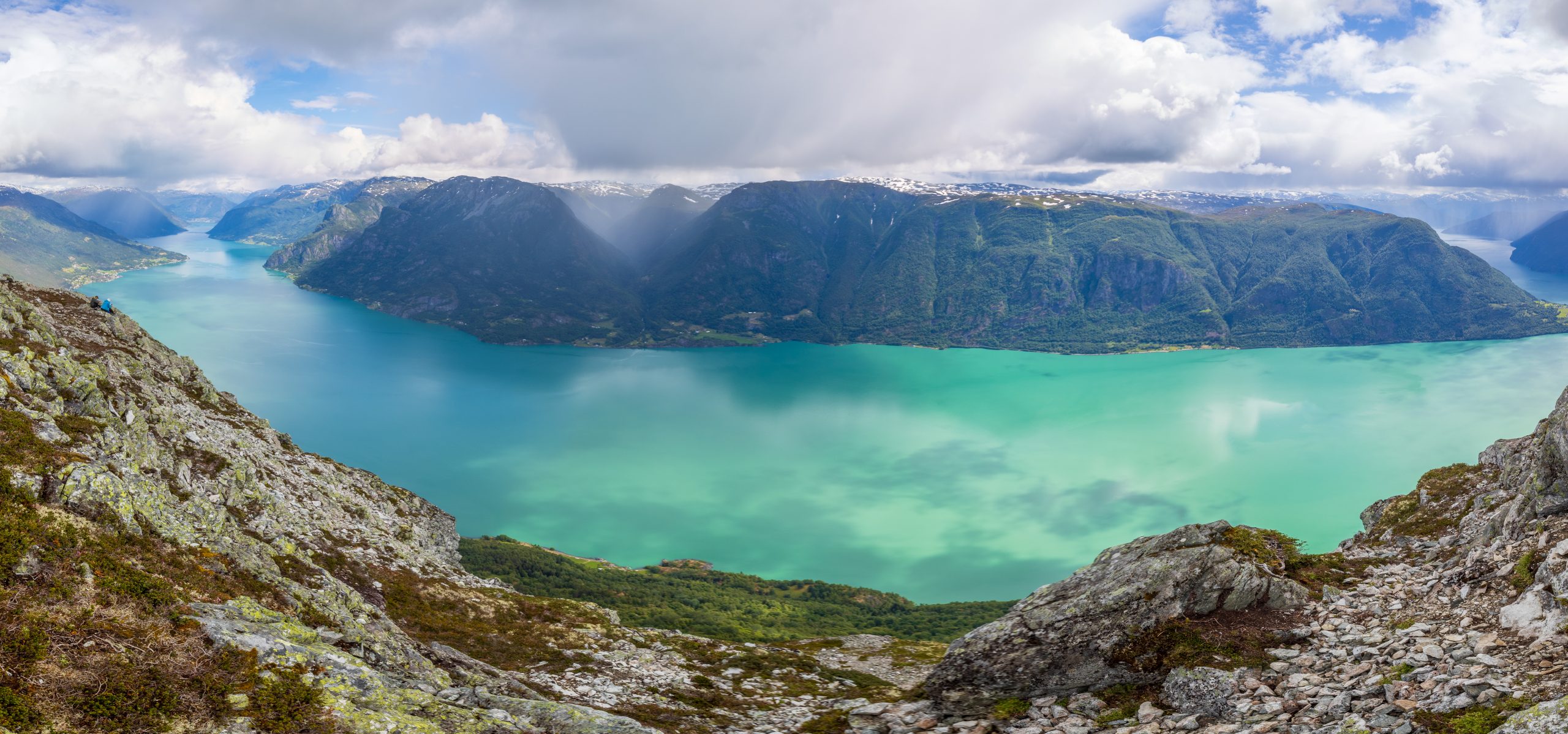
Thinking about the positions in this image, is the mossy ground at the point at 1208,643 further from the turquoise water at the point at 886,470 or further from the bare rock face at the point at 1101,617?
the turquoise water at the point at 886,470

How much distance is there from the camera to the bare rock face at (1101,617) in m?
16.8

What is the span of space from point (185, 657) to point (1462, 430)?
233m

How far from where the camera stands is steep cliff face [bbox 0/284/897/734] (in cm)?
1150

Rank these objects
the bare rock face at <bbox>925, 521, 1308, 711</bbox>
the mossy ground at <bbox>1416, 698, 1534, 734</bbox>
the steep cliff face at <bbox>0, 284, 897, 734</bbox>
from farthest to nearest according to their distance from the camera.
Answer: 1. the bare rock face at <bbox>925, 521, 1308, 711</bbox>
2. the steep cliff face at <bbox>0, 284, 897, 734</bbox>
3. the mossy ground at <bbox>1416, 698, 1534, 734</bbox>

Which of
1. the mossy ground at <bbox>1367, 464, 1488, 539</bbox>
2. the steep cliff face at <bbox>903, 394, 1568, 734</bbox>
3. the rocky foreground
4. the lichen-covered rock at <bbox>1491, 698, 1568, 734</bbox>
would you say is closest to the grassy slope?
the rocky foreground

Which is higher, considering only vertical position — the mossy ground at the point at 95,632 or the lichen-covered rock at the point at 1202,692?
the mossy ground at the point at 95,632

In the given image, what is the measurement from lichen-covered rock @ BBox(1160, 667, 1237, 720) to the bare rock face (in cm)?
123

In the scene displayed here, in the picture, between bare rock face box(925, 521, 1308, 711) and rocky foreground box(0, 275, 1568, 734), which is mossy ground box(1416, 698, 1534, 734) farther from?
bare rock face box(925, 521, 1308, 711)

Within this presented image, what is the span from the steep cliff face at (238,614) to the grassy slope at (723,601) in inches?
1148

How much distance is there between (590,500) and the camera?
A: 125688 mm

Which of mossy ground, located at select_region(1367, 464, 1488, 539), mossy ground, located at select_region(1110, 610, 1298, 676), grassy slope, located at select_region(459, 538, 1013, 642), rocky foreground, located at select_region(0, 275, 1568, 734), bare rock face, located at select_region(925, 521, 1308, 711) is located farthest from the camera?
grassy slope, located at select_region(459, 538, 1013, 642)

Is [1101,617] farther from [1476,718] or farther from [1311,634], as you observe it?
[1476,718]

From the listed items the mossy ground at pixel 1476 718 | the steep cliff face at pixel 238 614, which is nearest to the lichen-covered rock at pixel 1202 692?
the mossy ground at pixel 1476 718

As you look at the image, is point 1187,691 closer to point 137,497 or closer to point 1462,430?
point 137,497
